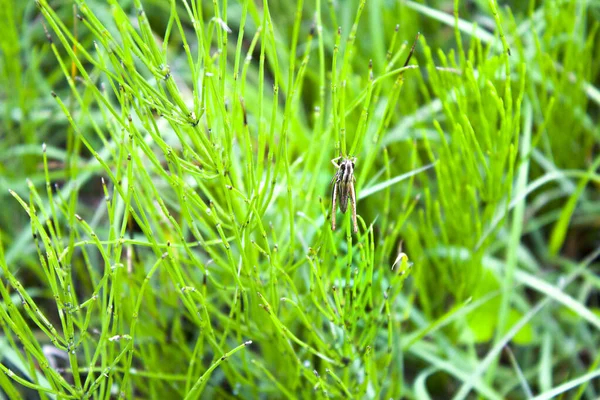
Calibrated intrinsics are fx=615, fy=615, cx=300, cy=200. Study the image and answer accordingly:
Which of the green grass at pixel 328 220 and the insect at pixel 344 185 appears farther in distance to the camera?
the green grass at pixel 328 220

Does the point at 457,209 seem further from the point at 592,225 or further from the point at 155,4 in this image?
the point at 155,4

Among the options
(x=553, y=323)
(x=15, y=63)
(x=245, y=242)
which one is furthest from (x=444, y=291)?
(x=15, y=63)

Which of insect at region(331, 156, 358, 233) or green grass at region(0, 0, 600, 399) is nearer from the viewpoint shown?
insect at region(331, 156, 358, 233)
